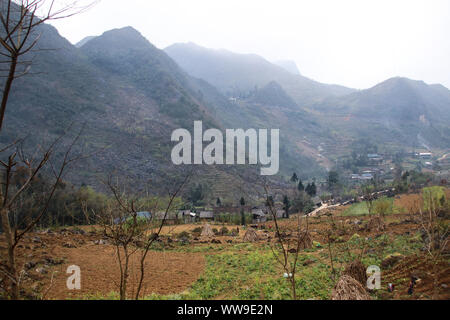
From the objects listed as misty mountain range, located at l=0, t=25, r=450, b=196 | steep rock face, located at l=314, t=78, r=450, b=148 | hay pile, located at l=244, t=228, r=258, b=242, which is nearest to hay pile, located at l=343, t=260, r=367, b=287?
misty mountain range, located at l=0, t=25, r=450, b=196

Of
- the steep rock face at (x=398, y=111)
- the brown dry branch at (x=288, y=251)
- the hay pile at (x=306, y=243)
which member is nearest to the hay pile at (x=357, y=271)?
the brown dry branch at (x=288, y=251)

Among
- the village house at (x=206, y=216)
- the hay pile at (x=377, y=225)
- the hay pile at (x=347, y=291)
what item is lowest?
the village house at (x=206, y=216)

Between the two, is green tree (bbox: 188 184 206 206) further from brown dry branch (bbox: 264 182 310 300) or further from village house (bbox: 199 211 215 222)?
brown dry branch (bbox: 264 182 310 300)

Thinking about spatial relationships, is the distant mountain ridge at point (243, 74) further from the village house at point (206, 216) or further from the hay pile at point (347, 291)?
the hay pile at point (347, 291)

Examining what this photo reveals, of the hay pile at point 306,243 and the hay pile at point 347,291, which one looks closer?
the hay pile at point 347,291

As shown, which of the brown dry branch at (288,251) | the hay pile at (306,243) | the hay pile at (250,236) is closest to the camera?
the brown dry branch at (288,251)

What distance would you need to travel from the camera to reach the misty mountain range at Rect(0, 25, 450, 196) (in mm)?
44844

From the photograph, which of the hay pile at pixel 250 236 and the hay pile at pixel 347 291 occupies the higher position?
the hay pile at pixel 347 291

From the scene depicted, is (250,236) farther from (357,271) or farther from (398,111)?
(398,111)

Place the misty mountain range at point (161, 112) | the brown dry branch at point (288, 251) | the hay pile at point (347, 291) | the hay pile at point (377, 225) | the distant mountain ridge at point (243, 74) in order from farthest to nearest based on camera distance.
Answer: the distant mountain ridge at point (243, 74), the misty mountain range at point (161, 112), the hay pile at point (377, 225), the hay pile at point (347, 291), the brown dry branch at point (288, 251)

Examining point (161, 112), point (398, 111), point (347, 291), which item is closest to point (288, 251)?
point (347, 291)

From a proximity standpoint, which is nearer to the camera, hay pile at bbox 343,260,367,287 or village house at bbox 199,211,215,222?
hay pile at bbox 343,260,367,287

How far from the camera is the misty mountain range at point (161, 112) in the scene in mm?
44844
